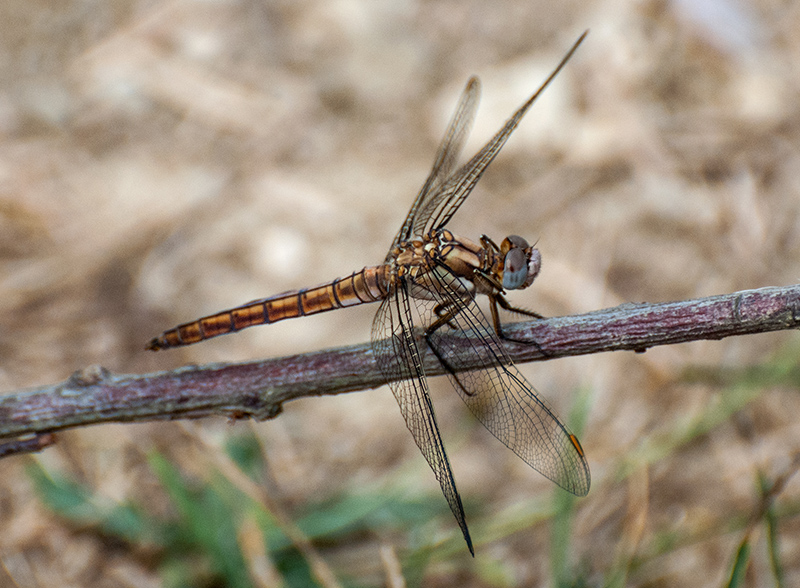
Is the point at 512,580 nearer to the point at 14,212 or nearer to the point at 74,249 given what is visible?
the point at 74,249

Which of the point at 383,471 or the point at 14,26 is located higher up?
the point at 14,26

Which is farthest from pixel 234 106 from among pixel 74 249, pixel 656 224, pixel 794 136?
pixel 794 136

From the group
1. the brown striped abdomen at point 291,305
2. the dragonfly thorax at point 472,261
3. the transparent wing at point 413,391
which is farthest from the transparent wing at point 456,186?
the transparent wing at point 413,391

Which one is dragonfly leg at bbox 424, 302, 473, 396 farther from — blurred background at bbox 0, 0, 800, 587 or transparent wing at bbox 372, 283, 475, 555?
blurred background at bbox 0, 0, 800, 587

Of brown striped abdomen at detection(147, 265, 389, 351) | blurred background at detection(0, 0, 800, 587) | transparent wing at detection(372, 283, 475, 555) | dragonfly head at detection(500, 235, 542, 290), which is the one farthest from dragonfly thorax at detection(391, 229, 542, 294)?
blurred background at detection(0, 0, 800, 587)

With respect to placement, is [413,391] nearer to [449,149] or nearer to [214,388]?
[214,388]

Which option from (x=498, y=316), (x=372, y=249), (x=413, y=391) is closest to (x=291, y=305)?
(x=413, y=391)

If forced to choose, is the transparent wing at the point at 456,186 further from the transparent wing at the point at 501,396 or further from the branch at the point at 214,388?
the branch at the point at 214,388
